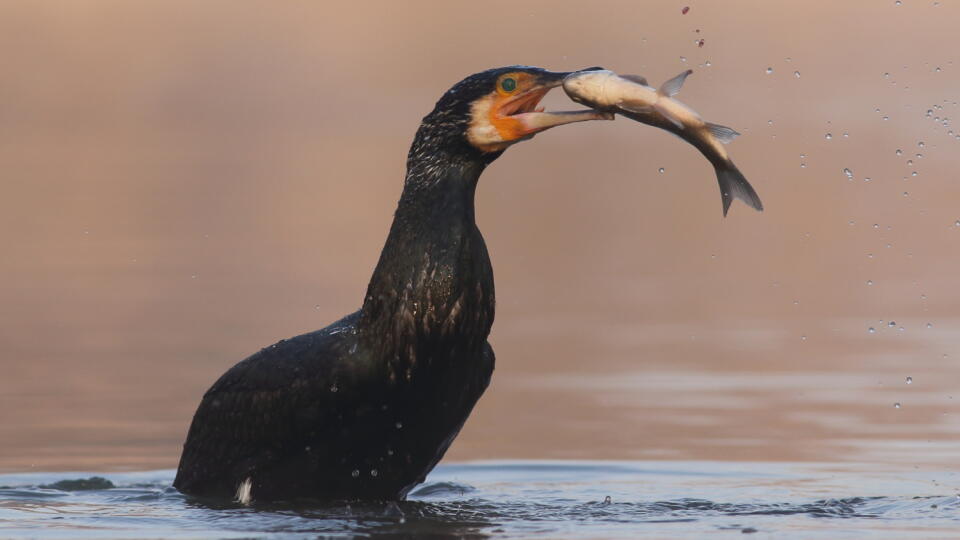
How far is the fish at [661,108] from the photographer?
6.70m

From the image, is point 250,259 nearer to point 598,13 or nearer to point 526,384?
point 526,384

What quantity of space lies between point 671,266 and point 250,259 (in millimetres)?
3206

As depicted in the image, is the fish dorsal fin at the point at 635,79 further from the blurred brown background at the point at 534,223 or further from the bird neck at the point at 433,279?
the blurred brown background at the point at 534,223

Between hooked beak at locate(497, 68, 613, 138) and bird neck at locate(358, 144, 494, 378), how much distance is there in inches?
8.7

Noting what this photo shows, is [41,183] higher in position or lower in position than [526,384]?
higher

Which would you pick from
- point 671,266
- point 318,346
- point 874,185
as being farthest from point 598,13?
point 318,346

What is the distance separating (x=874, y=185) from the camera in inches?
878

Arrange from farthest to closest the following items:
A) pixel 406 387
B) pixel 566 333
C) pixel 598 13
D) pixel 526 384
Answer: pixel 598 13
pixel 566 333
pixel 526 384
pixel 406 387

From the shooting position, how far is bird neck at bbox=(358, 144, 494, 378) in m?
6.66

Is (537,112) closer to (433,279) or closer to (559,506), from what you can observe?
(433,279)

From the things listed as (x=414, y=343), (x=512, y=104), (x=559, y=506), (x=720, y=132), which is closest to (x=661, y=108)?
(x=720, y=132)

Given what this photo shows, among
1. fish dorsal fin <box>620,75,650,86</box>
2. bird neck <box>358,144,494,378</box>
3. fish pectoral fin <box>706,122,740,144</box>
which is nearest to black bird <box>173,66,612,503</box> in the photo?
bird neck <box>358,144,494,378</box>

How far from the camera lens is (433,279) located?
6.66m

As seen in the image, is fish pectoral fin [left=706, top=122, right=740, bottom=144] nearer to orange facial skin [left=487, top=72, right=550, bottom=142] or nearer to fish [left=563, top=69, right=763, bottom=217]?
fish [left=563, top=69, right=763, bottom=217]
